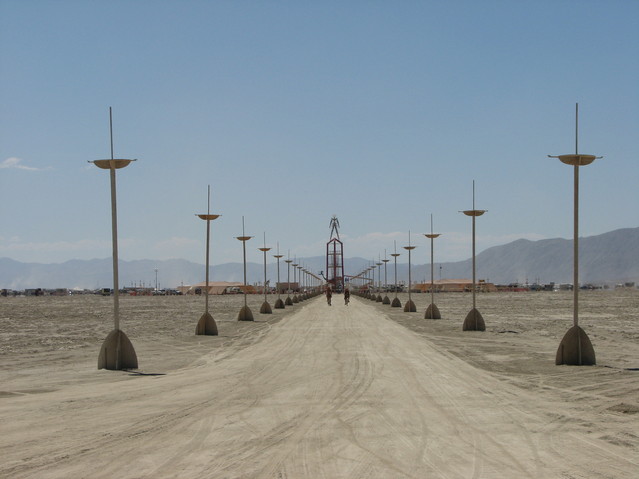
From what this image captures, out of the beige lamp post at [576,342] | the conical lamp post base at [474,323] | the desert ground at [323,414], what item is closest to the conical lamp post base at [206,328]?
the desert ground at [323,414]

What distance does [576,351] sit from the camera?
16484 millimetres

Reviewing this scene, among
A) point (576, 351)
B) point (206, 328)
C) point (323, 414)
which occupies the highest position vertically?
point (576, 351)

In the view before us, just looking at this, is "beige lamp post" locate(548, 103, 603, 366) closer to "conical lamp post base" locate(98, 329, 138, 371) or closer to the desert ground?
the desert ground

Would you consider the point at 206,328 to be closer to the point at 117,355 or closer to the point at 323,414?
the point at 117,355

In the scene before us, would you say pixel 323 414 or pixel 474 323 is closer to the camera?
pixel 323 414

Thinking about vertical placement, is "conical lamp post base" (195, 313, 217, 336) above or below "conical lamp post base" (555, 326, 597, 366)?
below

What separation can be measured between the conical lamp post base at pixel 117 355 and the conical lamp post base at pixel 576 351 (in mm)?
9466

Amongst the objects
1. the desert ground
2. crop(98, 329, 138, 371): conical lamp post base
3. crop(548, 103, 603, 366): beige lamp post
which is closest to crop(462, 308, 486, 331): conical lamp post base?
the desert ground

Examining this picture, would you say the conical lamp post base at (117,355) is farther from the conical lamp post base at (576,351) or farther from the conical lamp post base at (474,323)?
the conical lamp post base at (474,323)

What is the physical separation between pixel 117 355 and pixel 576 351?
397 inches

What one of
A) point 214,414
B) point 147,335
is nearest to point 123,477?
point 214,414

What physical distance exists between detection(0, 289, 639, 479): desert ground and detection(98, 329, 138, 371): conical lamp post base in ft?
1.23

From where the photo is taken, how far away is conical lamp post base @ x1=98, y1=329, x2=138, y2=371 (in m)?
16.6

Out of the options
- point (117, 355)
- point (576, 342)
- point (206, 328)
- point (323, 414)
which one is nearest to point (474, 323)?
point (206, 328)
